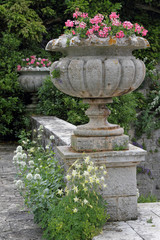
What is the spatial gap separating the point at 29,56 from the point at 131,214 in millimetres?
6675

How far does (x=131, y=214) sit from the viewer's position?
3.22 m

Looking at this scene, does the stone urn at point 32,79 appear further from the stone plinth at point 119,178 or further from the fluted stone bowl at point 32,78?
the stone plinth at point 119,178

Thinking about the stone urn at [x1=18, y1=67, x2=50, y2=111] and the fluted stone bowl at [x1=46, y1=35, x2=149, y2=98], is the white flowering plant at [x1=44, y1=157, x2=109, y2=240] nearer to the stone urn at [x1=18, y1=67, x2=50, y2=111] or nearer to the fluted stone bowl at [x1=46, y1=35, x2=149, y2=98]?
the fluted stone bowl at [x1=46, y1=35, x2=149, y2=98]

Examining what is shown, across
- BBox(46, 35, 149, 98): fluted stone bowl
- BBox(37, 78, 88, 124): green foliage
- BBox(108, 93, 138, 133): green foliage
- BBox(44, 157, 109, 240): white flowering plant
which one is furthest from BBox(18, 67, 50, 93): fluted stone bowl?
BBox(44, 157, 109, 240): white flowering plant

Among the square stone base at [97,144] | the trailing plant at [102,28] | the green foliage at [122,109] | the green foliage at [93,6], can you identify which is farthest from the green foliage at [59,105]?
the trailing plant at [102,28]

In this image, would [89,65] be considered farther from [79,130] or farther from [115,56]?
[79,130]

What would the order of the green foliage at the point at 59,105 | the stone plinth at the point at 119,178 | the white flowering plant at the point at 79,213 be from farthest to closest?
the green foliage at the point at 59,105, the stone plinth at the point at 119,178, the white flowering plant at the point at 79,213

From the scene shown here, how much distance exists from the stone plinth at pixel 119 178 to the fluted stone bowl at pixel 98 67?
1.66 ft

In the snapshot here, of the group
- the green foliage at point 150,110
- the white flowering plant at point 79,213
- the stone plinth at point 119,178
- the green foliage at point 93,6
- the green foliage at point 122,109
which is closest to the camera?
the white flowering plant at point 79,213

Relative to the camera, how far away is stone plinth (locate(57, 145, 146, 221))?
10.3ft

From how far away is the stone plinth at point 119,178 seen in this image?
3.14 m

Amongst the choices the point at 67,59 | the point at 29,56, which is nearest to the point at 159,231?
the point at 67,59

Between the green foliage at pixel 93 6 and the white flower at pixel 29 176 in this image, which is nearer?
the white flower at pixel 29 176

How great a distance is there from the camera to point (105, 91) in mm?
3094
